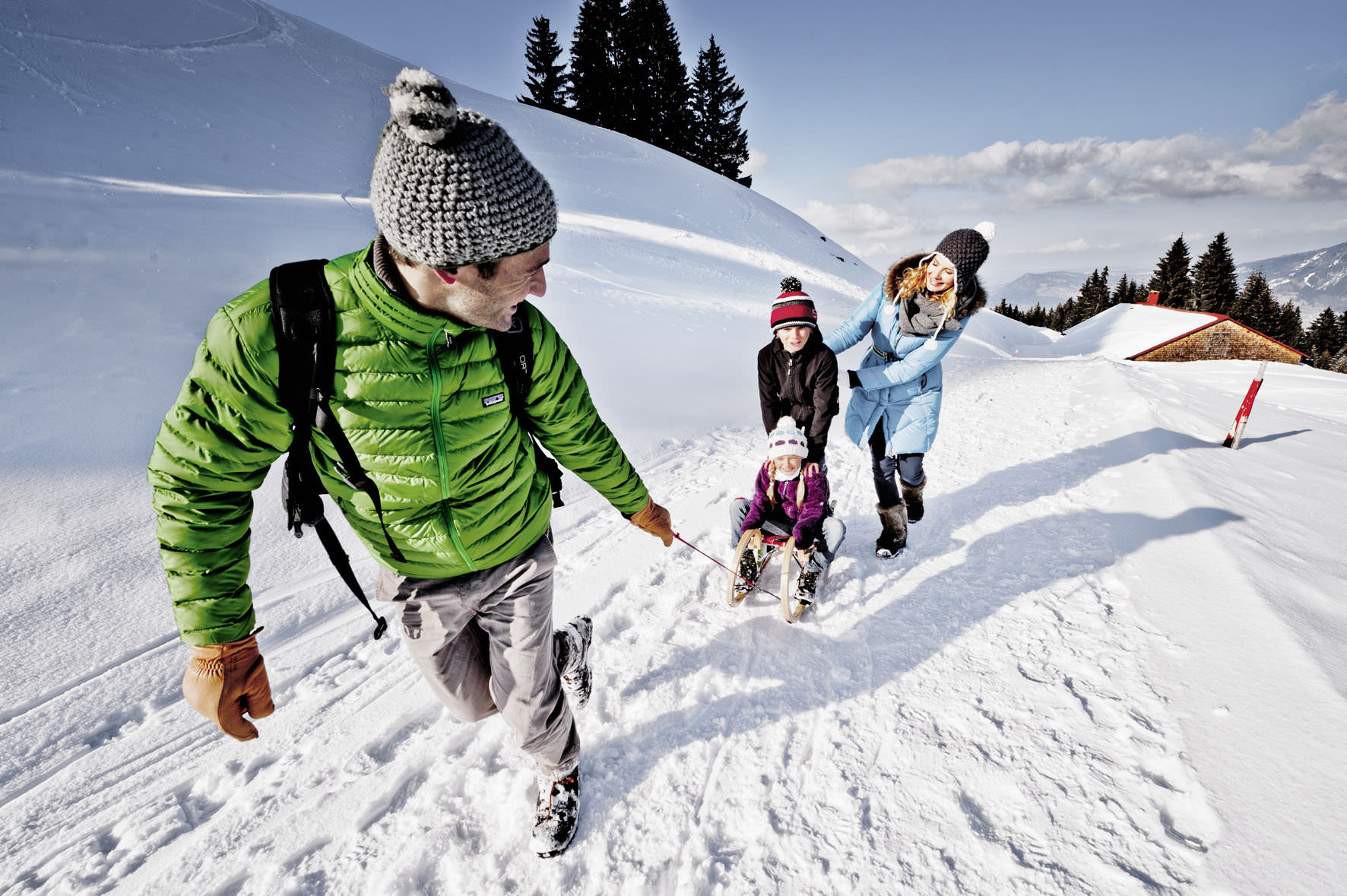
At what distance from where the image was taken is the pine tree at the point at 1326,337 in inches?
1811

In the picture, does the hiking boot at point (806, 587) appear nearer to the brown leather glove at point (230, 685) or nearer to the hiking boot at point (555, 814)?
the hiking boot at point (555, 814)

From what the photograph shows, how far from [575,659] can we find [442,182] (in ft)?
6.83

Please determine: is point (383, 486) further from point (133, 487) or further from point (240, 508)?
point (133, 487)

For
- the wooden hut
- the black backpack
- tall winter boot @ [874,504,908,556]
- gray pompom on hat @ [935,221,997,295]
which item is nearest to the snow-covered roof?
the wooden hut

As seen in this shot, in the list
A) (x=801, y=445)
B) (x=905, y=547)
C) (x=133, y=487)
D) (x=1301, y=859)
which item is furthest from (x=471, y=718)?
(x=133, y=487)

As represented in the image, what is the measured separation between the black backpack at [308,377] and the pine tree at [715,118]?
38.0 m

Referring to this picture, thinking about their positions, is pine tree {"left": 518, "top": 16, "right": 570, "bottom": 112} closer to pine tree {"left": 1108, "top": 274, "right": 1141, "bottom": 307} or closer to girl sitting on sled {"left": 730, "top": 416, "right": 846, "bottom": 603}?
girl sitting on sled {"left": 730, "top": 416, "right": 846, "bottom": 603}

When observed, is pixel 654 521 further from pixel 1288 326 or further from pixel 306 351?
pixel 1288 326

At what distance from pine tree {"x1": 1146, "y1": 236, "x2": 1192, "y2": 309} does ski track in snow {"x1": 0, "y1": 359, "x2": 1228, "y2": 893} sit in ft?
215

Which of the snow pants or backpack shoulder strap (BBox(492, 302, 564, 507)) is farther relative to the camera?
the snow pants

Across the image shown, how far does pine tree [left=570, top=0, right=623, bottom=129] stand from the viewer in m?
30.9

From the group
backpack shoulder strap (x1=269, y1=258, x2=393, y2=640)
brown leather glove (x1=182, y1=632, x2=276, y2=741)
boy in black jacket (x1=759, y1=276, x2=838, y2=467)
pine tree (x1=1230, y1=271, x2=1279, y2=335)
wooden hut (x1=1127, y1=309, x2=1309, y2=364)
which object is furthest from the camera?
pine tree (x1=1230, y1=271, x2=1279, y2=335)

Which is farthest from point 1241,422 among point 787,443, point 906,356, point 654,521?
point 654,521

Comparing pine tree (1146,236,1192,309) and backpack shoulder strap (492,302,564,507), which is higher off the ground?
pine tree (1146,236,1192,309)
